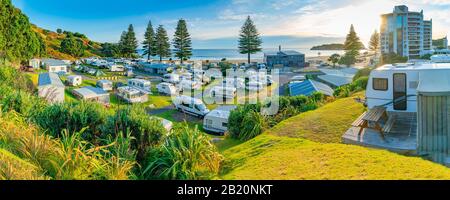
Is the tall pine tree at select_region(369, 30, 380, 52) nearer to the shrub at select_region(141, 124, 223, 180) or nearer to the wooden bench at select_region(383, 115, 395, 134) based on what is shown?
the wooden bench at select_region(383, 115, 395, 134)

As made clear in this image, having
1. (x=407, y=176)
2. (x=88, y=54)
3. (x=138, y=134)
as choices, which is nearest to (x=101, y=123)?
(x=138, y=134)

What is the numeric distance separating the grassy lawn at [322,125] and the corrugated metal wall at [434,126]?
4.09 feet

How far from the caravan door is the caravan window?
0.14 m

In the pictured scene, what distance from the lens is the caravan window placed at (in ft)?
17.7

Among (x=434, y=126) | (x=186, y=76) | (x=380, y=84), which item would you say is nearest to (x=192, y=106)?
(x=380, y=84)

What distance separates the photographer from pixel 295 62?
109ft

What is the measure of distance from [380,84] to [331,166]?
326 centimetres

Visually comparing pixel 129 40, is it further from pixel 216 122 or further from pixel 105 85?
pixel 105 85

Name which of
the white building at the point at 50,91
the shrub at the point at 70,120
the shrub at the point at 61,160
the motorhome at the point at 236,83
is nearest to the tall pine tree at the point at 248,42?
the motorhome at the point at 236,83

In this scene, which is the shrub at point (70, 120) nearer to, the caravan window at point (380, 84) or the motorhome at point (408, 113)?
the motorhome at point (408, 113)

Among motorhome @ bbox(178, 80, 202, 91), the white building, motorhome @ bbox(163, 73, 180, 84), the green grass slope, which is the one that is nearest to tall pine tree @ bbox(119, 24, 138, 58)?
the white building

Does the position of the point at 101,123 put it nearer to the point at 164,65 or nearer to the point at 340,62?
the point at 164,65

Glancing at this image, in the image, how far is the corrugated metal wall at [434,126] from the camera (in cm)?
329
